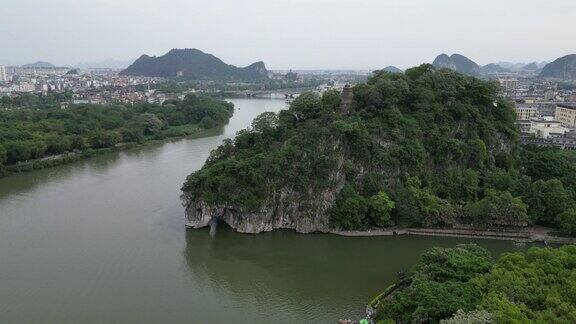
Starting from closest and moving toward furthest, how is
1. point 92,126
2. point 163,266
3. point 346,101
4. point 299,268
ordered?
point 163,266, point 299,268, point 346,101, point 92,126

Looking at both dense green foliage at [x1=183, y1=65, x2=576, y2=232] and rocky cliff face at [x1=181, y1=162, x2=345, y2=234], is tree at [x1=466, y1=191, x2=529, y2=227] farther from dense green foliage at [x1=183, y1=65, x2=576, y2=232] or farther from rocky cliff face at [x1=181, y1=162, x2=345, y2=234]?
rocky cliff face at [x1=181, y1=162, x2=345, y2=234]

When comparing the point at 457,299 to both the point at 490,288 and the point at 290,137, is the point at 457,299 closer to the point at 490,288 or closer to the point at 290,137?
the point at 490,288

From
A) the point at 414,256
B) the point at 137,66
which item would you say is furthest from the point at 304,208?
the point at 137,66

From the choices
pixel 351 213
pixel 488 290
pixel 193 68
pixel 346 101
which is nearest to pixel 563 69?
pixel 193 68

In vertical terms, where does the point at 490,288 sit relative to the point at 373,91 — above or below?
below

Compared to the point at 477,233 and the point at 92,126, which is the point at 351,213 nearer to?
the point at 477,233

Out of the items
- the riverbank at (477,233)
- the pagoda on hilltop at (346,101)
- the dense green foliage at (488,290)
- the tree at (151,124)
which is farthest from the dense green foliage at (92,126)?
the dense green foliage at (488,290)
